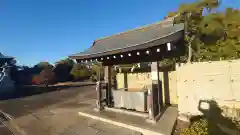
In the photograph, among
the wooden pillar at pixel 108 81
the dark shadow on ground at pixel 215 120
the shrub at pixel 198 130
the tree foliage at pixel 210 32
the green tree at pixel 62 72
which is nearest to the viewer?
the shrub at pixel 198 130

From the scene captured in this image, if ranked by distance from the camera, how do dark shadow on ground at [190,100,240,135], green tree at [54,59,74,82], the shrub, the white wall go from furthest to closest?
green tree at [54,59,74,82], the white wall, dark shadow on ground at [190,100,240,135], the shrub

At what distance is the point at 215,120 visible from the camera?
206 inches

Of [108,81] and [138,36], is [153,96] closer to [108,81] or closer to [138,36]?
[108,81]

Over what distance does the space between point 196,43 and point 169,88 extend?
557 centimetres

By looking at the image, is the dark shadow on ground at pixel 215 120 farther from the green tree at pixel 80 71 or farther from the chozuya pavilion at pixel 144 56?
the green tree at pixel 80 71

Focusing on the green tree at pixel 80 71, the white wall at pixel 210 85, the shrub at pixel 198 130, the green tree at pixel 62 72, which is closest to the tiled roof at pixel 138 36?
the white wall at pixel 210 85

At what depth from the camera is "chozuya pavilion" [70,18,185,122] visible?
4695 millimetres

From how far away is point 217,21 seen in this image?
13.9 meters

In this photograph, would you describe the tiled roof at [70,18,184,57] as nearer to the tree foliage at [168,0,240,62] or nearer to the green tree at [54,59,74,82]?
the tree foliage at [168,0,240,62]

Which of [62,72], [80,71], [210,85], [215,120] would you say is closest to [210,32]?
[210,85]

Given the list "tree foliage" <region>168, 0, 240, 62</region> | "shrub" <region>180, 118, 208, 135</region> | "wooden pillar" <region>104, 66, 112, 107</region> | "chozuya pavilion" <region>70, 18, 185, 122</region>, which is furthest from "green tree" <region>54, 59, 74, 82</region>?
"shrub" <region>180, 118, 208, 135</region>

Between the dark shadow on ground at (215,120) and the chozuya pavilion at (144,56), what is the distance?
1.65m

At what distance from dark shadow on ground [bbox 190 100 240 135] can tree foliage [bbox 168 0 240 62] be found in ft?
11.5

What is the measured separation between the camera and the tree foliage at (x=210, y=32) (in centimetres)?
930
